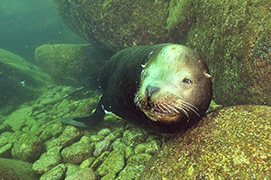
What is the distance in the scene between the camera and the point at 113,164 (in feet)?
7.86

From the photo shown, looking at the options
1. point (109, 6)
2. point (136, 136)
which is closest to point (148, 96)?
point (136, 136)

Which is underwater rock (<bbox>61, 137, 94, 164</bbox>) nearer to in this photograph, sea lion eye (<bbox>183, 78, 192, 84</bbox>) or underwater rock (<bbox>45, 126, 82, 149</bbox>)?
underwater rock (<bbox>45, 126, 82, 149</bbox>)

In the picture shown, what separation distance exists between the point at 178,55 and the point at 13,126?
541cm

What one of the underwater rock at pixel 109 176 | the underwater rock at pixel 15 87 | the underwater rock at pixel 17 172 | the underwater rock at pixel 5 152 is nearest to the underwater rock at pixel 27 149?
the underwater rock at pixel 5 152

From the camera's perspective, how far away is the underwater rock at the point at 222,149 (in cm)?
141

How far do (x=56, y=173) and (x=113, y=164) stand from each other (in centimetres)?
90

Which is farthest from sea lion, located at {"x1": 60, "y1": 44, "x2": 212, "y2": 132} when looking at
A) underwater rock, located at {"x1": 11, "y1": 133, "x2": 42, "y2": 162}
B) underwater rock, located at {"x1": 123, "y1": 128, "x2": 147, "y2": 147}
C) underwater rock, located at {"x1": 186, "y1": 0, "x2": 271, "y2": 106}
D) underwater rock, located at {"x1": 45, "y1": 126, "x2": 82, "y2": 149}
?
underwater rock, located at {"x1": 11, "y1": 133, "x2": 42, "y2": 162}

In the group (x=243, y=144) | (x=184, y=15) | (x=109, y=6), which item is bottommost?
(x=243, y=144)

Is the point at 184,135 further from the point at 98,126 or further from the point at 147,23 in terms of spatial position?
the point at 147,23

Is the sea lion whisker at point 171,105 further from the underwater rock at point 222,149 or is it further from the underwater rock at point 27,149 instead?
the underwater rock at point 27,149

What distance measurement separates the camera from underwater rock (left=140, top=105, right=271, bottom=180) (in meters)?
1.41

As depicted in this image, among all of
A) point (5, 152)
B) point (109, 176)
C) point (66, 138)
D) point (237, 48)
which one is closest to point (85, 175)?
point (109, 176)

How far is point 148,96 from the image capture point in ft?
5.48

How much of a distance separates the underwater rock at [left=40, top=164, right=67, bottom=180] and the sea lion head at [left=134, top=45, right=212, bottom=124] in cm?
170
